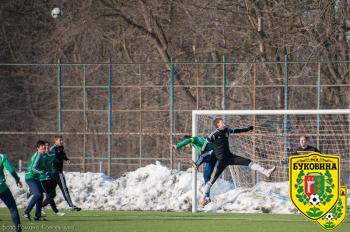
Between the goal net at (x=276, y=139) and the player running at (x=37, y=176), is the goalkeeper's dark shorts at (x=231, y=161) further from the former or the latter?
the player running at (x=37, y=176)

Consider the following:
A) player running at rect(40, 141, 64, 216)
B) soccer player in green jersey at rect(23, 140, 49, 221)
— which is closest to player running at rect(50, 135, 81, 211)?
player running at rect(40, 141, 64, 216)

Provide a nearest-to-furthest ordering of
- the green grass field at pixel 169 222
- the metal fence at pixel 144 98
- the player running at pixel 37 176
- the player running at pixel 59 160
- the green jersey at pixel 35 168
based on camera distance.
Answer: the green grass field at pixel 169 222 → the player running at pixel 37 176 → the green jersey at pixel 35 168 → the player running at pixel 59 160 → the metal fence at pixel 144 98

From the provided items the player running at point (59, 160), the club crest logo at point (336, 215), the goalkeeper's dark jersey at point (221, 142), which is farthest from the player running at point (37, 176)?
the club crest logo at point (336, 215)

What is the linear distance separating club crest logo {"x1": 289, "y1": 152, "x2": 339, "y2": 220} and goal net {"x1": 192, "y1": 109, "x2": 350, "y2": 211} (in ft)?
24.2

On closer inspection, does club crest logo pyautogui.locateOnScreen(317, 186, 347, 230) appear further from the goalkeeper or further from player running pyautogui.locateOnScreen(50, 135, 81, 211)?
player running pyautogui.locateOnScreen(50, 135, 81, 211)

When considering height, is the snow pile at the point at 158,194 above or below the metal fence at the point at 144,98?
below

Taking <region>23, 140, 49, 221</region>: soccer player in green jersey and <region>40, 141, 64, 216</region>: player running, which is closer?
<region>23, 140, 49, 221</region>: soccer player in green jersey

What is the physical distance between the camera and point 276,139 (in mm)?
23375

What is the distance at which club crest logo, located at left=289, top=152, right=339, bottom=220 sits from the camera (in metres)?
14.0

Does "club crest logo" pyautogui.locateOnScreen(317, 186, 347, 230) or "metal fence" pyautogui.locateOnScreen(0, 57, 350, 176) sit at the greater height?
"metal fence" pyautogui.locateOnScreen(0, 57, 350, 176)

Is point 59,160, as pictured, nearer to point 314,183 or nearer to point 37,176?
point 37,176

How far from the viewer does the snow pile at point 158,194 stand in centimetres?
2172

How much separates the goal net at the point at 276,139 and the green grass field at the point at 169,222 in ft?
8.15

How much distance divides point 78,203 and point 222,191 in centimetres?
333
